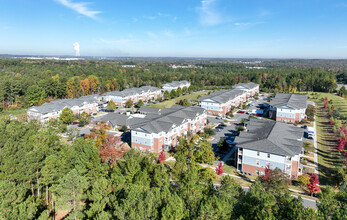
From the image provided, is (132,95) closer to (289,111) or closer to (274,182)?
(289,111)

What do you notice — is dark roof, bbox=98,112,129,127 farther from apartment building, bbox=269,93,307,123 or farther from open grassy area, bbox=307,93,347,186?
open grassy area, bbox=307,93,347,186

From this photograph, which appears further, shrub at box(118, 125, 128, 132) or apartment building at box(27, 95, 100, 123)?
apartment building at box(27, 95, 100, 123)

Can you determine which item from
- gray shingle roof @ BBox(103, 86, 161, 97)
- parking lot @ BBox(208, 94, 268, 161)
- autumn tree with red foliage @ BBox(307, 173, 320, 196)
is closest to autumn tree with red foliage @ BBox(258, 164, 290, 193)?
autumn tree with red foliage @ BBox(307, 173, 320, 196)

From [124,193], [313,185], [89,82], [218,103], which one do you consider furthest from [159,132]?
[89,82]

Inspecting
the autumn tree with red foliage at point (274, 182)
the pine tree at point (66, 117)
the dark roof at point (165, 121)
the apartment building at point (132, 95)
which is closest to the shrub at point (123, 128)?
the dark roof at point (165, 121)

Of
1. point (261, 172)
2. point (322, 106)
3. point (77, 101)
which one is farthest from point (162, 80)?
point (261, 172)

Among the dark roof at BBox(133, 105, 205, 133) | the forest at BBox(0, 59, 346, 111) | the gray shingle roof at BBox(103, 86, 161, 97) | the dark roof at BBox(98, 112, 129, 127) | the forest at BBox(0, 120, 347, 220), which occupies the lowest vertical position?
the dark roof at BBox(98, 112, 129, 127)

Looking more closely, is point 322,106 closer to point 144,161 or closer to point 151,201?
point 144,161
